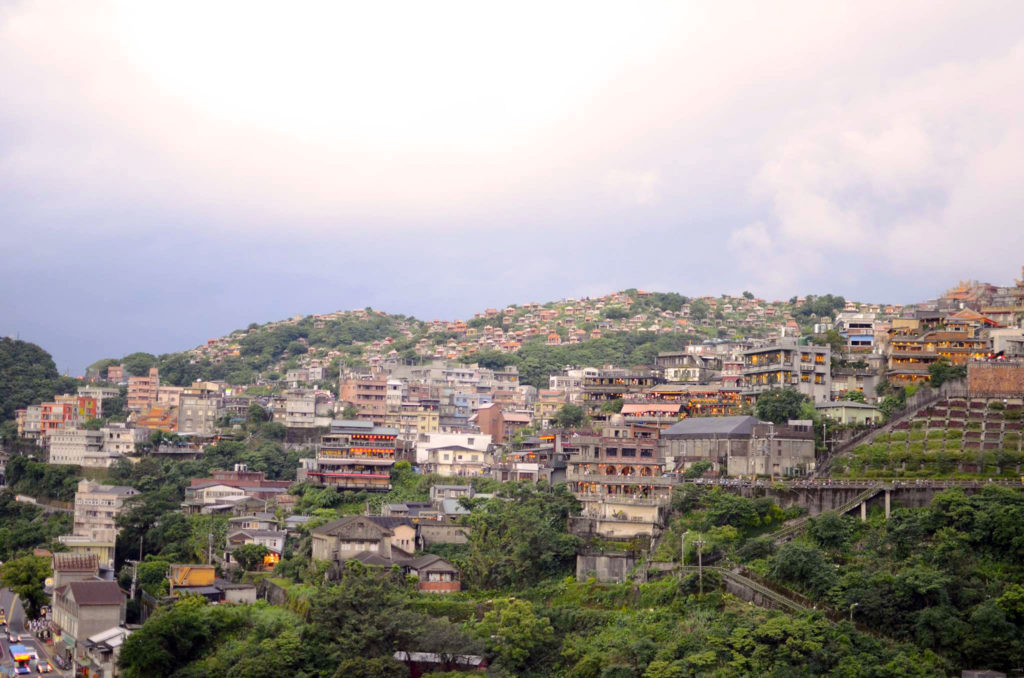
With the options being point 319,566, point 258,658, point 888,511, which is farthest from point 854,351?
point 258,658

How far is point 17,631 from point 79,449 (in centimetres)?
2377

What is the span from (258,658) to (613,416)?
28.3 meters

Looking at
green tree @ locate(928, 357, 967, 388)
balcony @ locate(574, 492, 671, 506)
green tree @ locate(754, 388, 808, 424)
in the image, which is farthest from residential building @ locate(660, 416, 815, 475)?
green tree @ locate(928, 357, 967, 388)

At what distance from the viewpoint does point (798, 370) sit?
6203 centimetres

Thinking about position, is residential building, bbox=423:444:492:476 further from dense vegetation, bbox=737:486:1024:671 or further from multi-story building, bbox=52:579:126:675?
dense vegetation, bbox=737:486:1024:671

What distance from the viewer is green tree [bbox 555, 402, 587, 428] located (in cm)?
7138

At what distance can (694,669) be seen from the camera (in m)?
37.5

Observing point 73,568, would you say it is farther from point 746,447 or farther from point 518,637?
point 746,447

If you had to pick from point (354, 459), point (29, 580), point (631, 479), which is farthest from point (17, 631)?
point (631, 479)

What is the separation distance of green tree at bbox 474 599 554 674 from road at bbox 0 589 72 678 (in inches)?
737

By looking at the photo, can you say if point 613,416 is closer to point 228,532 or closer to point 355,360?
point 228,532

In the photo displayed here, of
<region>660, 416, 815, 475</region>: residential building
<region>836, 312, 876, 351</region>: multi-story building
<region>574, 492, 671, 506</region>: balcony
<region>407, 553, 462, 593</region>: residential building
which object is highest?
<region>836, 312, 876, 351</region>: multi-story building

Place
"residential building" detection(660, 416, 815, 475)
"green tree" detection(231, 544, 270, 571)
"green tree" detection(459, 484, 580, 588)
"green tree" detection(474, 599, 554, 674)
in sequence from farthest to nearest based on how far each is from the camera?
"green tree" detection(231, 544, 270, 571) < "residential building" detection(660, 416, 815, 475) < "green tree" detection(459, 484, 580, 588) < "green tree" detection(474, 599, 554, 674)

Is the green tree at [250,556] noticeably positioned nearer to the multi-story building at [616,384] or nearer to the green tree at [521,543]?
the green tree at [521,543]
